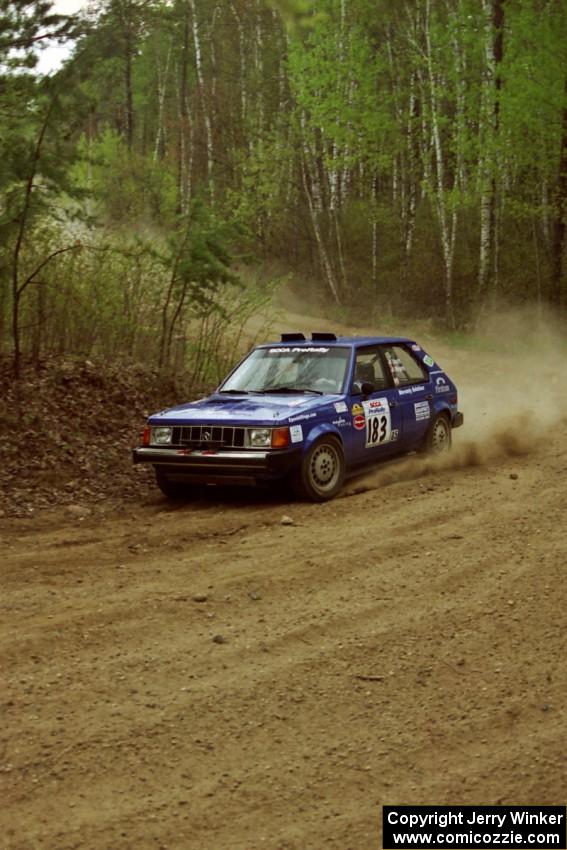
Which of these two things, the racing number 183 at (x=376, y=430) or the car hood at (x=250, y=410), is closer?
the car hood at (x=250, y=410)

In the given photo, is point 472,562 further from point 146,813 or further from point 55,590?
point 146,813

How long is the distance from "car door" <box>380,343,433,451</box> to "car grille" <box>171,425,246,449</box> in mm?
2300

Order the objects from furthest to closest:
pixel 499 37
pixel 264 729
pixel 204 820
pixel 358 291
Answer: pixel 358 291 < pixel 499 37 < pixel 264 729 < pixel 204 820

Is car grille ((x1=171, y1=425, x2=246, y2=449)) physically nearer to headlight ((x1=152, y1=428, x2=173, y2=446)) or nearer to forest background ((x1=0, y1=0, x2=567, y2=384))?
headlight ((x1=152, y1=428, x2=173, y2=446))

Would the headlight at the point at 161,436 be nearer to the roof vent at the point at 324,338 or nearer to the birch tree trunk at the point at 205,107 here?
the roof vent at the point at 324,338

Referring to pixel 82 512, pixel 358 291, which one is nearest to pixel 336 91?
pixel 358 291

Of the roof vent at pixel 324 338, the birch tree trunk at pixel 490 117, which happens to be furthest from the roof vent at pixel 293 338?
the birch tree trunk at pixel 490 117

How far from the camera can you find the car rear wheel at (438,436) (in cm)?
1204

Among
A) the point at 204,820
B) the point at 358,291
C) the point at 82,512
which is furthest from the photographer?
the point at 358,291

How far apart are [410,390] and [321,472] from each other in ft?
7.02

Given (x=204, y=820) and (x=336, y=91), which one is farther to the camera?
(x=336, y=91)

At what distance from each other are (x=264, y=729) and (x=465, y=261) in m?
27.1

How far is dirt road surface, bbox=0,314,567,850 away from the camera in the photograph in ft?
13.6

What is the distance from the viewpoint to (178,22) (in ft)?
38.8
